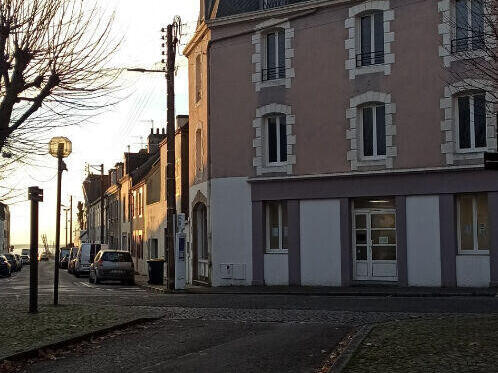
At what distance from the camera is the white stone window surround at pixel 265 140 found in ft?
82.6

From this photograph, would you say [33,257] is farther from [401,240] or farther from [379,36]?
[379,36]

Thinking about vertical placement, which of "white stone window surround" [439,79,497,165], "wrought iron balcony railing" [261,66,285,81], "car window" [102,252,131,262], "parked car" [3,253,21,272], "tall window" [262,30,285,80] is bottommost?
"parked car" [3,253,21,272]

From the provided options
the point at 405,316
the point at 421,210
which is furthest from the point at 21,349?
the point at 421,210

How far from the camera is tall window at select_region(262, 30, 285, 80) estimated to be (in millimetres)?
25891

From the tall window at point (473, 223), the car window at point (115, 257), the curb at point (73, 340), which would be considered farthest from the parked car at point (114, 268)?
the curb at point (73, 340)

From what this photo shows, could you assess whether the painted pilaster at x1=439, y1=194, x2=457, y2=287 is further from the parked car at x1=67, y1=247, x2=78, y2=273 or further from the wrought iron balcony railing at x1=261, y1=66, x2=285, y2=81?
the parked car at x1=67, y1=247, x2=78, y2=273

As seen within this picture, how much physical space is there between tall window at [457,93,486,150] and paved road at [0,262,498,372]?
6630mm

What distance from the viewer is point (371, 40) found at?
24.1 meters

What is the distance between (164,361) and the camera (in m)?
9.23

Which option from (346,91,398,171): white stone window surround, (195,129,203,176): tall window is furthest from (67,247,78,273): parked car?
(346,91,398,171): white stone window surround

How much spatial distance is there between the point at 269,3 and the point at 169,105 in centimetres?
537

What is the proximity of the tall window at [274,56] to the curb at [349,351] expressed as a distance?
52.0 feet

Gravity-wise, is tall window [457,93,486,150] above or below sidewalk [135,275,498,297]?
above

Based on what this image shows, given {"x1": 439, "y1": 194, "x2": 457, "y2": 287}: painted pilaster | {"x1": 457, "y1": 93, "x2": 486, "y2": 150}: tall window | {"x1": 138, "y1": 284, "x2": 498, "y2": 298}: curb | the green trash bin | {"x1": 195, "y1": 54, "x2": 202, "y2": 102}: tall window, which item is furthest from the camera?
the green trash bin
